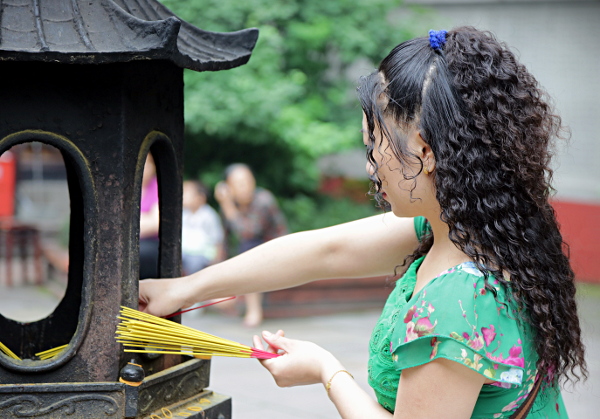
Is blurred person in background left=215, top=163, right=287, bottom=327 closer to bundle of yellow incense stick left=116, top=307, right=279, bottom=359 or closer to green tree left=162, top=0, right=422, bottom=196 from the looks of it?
green tree left=162, top=0, right=422, bottom=196

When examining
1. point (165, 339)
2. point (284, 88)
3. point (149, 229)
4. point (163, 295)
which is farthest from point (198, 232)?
point (165, 339)

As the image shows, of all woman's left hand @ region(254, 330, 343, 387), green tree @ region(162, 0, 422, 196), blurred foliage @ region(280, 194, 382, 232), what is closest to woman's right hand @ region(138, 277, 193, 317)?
woman's left hand @ region(254, 330, 343, 387)

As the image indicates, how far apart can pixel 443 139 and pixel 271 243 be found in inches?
25.9

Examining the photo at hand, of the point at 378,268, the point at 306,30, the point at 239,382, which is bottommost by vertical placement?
the point at 239,382

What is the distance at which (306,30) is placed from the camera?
7.99 meters

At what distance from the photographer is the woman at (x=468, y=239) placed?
1.39 m

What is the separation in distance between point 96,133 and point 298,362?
718 mm

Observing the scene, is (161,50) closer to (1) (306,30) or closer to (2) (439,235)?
(2) (439,235)

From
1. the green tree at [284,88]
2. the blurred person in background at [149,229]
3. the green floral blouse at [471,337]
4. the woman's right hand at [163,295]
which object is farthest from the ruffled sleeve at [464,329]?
the green tree at [284,88]

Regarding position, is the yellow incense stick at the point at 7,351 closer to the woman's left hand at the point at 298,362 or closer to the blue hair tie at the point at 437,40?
the woman's left hand at the point at 298,362

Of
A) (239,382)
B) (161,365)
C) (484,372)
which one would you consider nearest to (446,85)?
(484,372)

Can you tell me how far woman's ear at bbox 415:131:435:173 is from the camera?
147 cm

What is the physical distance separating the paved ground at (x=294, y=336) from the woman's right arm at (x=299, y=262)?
1.60m

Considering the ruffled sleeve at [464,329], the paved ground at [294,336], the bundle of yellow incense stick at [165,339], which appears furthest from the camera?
the paved ground at [294,336]
